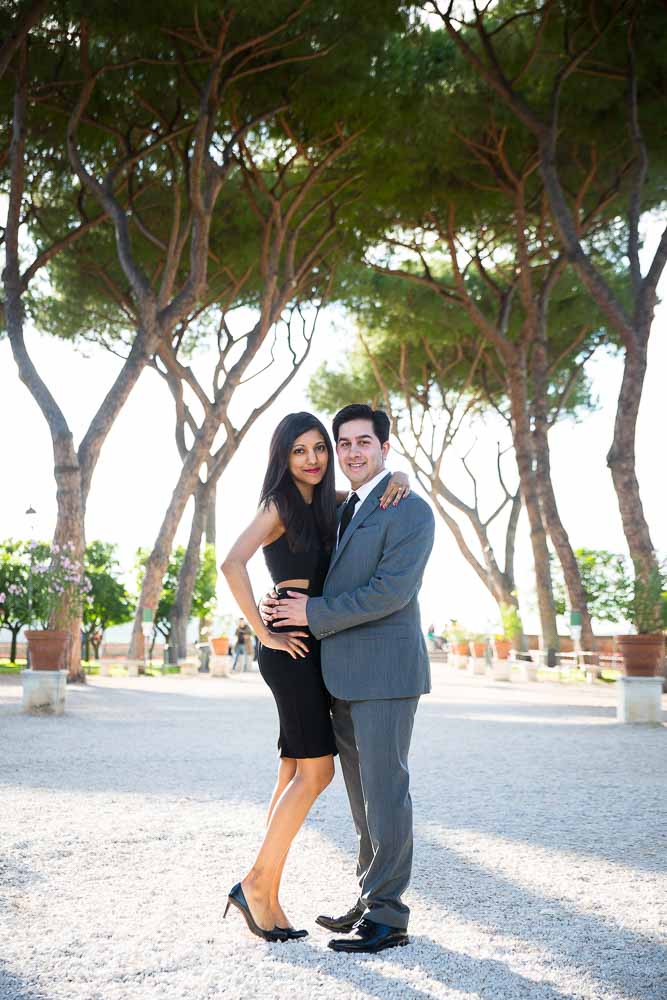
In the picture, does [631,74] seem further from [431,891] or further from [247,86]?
[431,891]

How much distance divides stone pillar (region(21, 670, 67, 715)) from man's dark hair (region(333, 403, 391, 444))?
7543mm

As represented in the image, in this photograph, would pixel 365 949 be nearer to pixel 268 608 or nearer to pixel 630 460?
pixel 268 608

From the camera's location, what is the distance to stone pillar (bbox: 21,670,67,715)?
33.2ft

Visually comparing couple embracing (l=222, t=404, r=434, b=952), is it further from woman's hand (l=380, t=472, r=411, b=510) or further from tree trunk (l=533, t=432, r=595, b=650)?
tree trunk (l=533, t=432, r=595, b=650)

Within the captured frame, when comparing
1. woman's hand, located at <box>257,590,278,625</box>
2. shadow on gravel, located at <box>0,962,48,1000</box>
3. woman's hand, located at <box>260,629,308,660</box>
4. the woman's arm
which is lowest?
shadow on gravel, located at <box>0,962,48,1000</box>

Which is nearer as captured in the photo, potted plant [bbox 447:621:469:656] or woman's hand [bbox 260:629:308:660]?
woman's hand [bbox 260:629:308:660]

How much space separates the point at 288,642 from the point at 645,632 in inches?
354

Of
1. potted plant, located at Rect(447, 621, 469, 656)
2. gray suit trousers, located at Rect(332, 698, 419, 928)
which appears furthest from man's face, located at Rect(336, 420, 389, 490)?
potted plant, located at Rect(447, 621, 469, 656)

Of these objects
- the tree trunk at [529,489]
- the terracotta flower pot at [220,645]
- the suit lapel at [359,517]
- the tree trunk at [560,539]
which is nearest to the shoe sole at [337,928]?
the suit lapel at [359,517]

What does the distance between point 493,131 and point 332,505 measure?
46.9ft

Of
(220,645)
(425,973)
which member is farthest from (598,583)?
(425,973)

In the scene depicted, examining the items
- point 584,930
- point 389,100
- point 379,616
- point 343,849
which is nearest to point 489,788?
point 343,849

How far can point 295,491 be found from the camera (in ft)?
10.8

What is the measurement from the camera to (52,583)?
1169 cm
